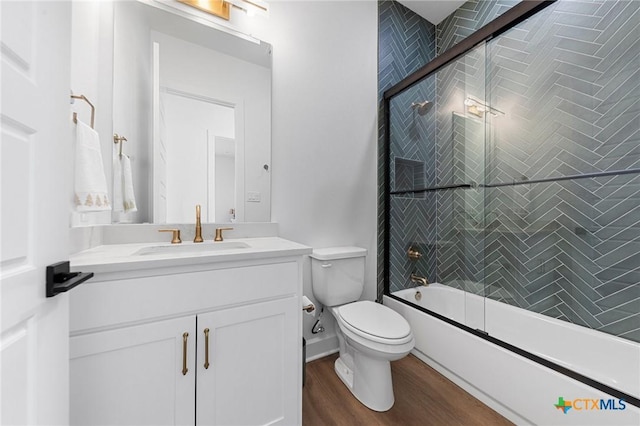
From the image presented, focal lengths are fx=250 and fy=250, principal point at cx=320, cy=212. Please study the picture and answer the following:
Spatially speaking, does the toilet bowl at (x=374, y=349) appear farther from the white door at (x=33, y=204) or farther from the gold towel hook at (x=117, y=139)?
the gold towel hook at (x=117, y=139)

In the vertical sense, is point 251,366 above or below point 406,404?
above

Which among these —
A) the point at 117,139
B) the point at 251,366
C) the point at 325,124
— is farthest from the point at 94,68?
the point at 251,366

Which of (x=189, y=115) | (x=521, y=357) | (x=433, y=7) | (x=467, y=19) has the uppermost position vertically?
(x=433, y=7)

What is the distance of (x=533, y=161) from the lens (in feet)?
5.98

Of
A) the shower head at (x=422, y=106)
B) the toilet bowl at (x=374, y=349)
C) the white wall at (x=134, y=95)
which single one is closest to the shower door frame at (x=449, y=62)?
the shower head at (x=422, y=106)

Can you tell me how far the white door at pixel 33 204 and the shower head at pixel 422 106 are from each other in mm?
1991

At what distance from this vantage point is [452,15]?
2.24 m

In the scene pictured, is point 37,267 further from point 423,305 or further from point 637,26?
point 637,26

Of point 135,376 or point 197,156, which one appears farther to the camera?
point 197,156

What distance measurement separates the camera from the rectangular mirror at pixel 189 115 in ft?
4.18

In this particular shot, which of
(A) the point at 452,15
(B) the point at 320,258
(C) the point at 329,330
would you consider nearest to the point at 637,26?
(A) the point at 452,15

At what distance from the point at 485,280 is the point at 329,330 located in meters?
1.18

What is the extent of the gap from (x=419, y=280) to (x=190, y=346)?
1699 millimetres

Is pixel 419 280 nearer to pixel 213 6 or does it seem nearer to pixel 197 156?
pixel 197 156
